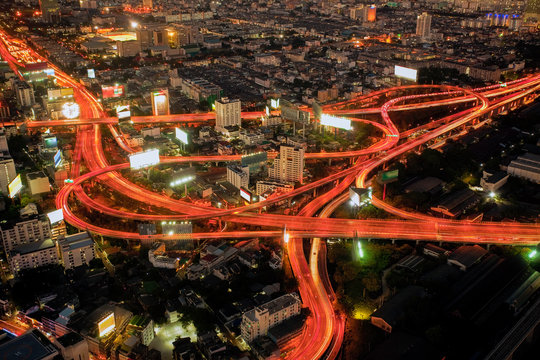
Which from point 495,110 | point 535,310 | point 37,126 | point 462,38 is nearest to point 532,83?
point 495,110

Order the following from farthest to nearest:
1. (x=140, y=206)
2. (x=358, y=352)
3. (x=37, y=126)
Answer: (x=37, y=126) → (x=140, y=206) → (x=358, y=352)

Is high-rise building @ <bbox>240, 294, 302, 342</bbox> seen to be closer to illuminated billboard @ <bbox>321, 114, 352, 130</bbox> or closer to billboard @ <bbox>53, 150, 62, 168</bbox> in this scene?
billboard @ <bbox>53, 150, 62, 168</bbox>

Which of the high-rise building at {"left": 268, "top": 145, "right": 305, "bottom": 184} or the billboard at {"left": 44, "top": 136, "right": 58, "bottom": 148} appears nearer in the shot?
the high-rise building at {"left": 268, "top": 145, "right": 305, "bottom": 184}

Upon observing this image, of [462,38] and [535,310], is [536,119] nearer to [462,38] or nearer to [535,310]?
[535,310]

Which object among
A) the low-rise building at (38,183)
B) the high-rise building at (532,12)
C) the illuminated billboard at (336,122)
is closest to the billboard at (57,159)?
the low-rise building at (38,183)

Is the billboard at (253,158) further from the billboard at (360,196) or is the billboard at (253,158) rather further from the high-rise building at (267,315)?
the high-rise building at (267,315)

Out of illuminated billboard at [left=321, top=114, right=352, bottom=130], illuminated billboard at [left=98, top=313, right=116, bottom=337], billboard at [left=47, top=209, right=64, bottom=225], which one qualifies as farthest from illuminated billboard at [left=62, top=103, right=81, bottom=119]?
illuminated billboard at [left=98, top=313, right=116, bottom=337]
